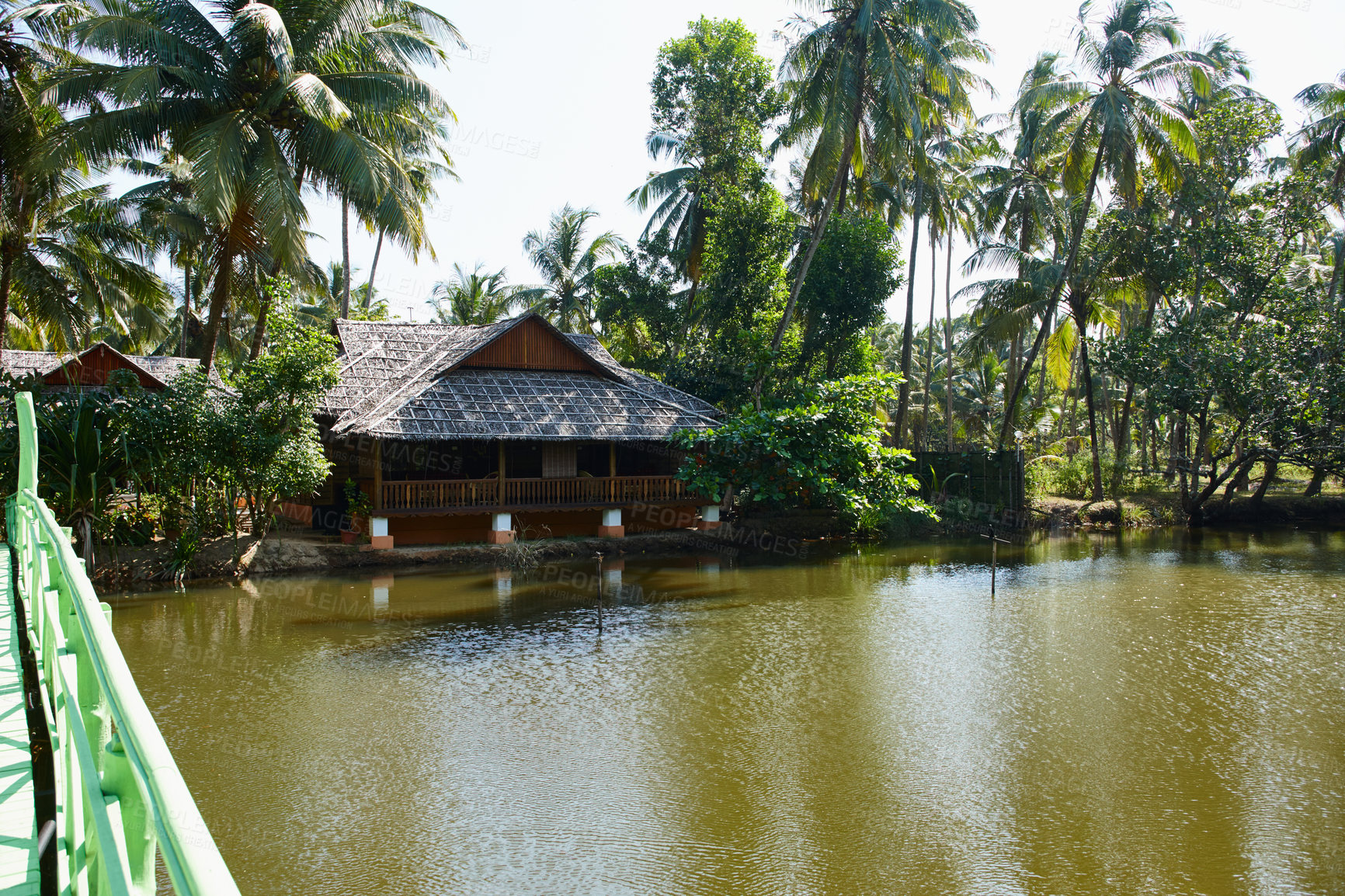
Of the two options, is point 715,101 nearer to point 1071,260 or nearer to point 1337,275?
point 1071,260

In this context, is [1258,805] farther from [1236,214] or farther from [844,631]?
[1236,214]

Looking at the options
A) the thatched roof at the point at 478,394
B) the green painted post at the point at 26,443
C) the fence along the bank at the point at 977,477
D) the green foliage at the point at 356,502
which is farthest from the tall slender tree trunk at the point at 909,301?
the green painted post at the point at 26,443

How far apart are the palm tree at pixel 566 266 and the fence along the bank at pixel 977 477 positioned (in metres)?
13.6

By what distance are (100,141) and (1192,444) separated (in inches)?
1846

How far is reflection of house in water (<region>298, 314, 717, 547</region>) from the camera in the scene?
53.0 ft

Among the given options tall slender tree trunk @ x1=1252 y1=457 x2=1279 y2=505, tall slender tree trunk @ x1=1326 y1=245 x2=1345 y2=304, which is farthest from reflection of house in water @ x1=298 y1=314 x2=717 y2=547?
tall slender tree trunk @ x1=1326 y1=245 x2=1345 y2=304

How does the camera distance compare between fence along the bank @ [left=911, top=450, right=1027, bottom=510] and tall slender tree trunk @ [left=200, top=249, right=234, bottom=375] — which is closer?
tall slender tree trunk @ [left=200, top=249, right=234, bottom=375]

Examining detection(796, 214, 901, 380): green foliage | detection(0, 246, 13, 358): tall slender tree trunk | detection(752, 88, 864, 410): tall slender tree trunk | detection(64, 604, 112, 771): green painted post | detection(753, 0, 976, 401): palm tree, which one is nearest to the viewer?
detection(64, 604, 112, 771): green painted post

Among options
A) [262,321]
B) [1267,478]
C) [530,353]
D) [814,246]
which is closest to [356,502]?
[262,321]

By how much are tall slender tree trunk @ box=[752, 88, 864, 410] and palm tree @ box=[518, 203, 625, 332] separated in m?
10.7

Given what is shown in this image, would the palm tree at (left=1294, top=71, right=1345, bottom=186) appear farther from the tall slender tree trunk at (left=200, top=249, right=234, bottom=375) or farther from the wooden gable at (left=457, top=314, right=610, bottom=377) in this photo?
the tall slender tree trunk at (left=200, top=249, right=234, bottom=375)

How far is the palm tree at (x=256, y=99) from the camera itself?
548 inches

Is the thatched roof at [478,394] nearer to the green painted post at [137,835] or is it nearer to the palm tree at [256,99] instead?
the palm tree at [256,99]

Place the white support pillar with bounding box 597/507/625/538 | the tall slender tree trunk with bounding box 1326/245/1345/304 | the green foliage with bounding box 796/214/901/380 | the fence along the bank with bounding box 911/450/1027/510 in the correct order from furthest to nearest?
the tall slender tree trunk with bounding box 1326/245/1345/304 → the green foliage with bounding box 796/214/901/380 → the fence along the bank with bounding box 911/450/1027/510 → the white support pillar with bounding box 597/507/625/538
